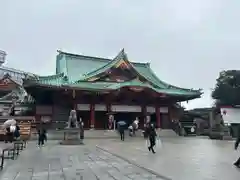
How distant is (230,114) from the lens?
33.0 metres

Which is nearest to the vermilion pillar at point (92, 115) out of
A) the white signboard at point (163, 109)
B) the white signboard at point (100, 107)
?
the white signboard at point (100, 107)

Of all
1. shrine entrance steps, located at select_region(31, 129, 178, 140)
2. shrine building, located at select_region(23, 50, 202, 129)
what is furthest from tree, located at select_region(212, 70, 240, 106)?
shrine entrance steps, located at select_region(31, 129, 178, 140)

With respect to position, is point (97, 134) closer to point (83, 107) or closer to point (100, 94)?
point (83, 107)

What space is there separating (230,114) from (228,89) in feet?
43.1

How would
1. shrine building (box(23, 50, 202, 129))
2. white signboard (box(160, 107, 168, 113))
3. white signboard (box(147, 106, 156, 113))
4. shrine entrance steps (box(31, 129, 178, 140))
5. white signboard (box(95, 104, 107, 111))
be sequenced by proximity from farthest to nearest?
white signboard (box(160, 107, 168, 113)), white signboard (box(147, 106, 156, 113)), white signboard (box(95, 104, 107, 111)), shrine building (box(23, 50, 202, 129)), shrine entrance steps (box(31, 129, 178, 140))

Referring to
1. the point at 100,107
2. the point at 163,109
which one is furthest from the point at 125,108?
the point at 163,109

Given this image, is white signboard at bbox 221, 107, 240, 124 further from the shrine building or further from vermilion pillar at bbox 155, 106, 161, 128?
vermilion pillar at bbox 155, 106, 161, 128

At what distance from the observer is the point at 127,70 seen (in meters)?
38.3

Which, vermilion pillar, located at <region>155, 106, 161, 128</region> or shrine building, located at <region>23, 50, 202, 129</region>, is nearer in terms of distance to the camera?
shrine building, located at <region>23, 50, 202, 129</region>

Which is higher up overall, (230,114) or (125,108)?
(125,108)

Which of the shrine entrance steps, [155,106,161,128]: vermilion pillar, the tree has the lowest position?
the shrine entrance steps

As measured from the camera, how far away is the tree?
44.7m

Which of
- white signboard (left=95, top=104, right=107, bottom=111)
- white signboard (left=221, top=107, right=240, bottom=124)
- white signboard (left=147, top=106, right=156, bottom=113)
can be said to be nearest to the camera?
white signboard (left=221, top=107, right=240, bottom=124)

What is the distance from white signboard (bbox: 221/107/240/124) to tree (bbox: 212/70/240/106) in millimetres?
11731
